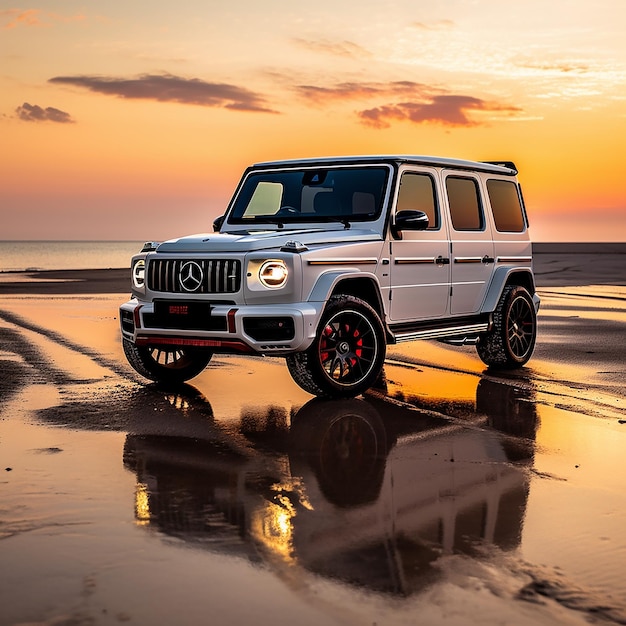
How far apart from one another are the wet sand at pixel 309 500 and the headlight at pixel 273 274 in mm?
1037

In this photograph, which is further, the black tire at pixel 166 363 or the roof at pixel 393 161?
the roof at pixel 393 161

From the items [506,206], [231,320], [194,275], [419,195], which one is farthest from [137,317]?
[506,206]

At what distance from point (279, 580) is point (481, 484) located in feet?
6.92

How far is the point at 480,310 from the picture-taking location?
11.2 metres

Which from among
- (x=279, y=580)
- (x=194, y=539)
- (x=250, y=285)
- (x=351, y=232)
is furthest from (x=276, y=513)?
(x=351, y=232)

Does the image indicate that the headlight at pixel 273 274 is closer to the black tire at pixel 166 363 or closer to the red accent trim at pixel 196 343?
the red accent trim at pixel 196 343

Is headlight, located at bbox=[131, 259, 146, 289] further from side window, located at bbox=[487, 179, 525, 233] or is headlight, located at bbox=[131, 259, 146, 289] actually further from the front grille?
side window, located at bbox=[487, 179, 525, 233]

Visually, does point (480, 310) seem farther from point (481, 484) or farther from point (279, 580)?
point (279, 580)

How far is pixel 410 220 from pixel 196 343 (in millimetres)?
2277

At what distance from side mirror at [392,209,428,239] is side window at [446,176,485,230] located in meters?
1.20

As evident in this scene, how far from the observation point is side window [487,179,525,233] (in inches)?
456

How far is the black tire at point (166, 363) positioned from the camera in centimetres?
992

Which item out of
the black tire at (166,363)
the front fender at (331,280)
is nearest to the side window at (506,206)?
the front fender at (331,280)

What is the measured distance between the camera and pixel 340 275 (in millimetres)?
9031
